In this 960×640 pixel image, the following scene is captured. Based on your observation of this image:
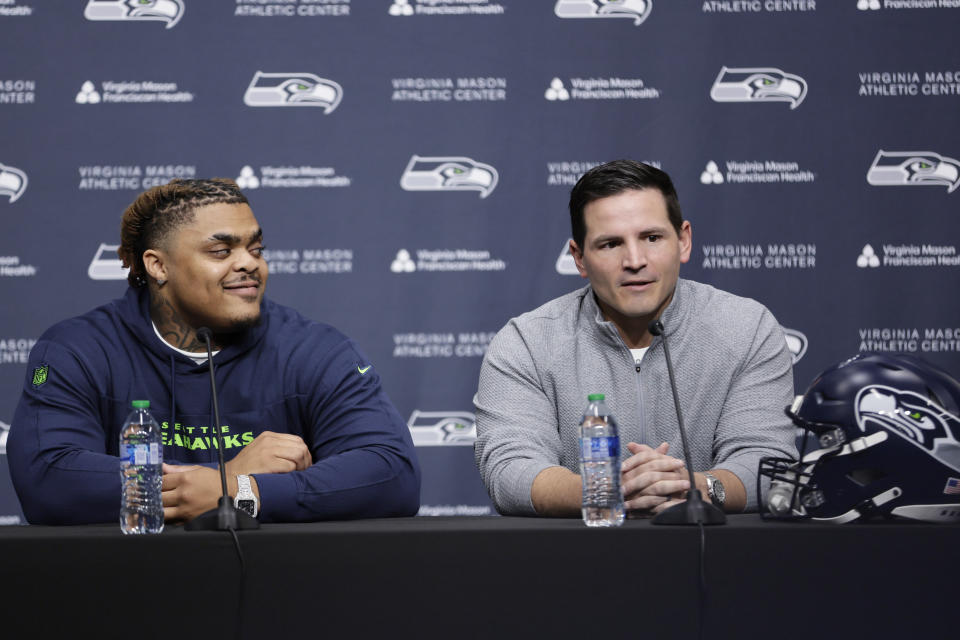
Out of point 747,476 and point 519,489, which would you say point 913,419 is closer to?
point 747,476

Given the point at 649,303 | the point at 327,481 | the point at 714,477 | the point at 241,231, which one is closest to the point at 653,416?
the point at 649,303

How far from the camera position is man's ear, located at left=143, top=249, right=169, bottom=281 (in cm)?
248

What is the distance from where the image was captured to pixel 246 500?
1858 millimetres

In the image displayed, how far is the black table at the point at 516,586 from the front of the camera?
4.37 ft

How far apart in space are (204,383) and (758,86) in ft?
8.16

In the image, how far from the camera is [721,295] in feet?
8.38

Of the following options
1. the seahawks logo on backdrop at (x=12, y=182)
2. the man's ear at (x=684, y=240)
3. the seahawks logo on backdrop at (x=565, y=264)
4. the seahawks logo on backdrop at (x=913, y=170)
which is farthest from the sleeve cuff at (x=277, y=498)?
the seahawks logo on backdrop at (x=913, y=170)

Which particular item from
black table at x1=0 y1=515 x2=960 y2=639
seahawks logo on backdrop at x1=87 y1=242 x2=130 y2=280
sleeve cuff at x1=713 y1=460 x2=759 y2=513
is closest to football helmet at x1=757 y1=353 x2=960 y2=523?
black table at x1=0 y1=515 x2=960 y2=639

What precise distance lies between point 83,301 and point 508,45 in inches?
A: 76.1

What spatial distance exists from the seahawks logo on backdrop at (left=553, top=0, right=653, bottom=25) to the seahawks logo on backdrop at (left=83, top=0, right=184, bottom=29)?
59.7 inches

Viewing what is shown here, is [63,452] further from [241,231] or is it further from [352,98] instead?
[352,98]

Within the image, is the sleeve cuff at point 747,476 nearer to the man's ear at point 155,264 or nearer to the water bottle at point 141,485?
the water bottle at point 141,485

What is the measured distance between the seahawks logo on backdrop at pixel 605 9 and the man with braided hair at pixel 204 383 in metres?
1.82

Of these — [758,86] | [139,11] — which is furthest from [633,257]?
[139,11]
